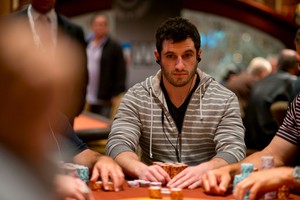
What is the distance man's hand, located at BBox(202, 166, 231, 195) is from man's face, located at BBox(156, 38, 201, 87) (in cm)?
92

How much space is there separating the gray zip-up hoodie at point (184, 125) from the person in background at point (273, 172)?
319 millimetres

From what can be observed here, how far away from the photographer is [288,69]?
8.18 meters

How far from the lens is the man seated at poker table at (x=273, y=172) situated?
111 inches

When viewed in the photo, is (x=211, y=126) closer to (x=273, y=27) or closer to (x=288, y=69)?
(x=288, y=69)

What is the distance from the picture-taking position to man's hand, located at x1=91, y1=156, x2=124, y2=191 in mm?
3176

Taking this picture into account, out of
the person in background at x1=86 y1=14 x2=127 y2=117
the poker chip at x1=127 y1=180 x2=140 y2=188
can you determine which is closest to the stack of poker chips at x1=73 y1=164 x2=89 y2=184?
the poker chip at x1=127 y1=180 x2=140 y2=188

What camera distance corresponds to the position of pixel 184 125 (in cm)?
407

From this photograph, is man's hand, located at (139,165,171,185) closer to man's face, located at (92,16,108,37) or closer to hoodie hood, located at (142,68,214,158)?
hoodie hood, located at (142,68,214,158)

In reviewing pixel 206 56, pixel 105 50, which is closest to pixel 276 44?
pixel 206 56

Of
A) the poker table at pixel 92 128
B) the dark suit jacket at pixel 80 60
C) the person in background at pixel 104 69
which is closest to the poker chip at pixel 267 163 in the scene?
the dark suit jacket at pixel 80 60

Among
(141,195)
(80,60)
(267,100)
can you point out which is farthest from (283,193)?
(267,100)

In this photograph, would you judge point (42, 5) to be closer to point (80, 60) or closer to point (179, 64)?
point (80, 60)

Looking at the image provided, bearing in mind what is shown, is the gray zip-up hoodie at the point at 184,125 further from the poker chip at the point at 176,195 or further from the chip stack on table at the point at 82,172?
the poker chip at the point at 176,195

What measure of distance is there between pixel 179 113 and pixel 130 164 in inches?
26.3
